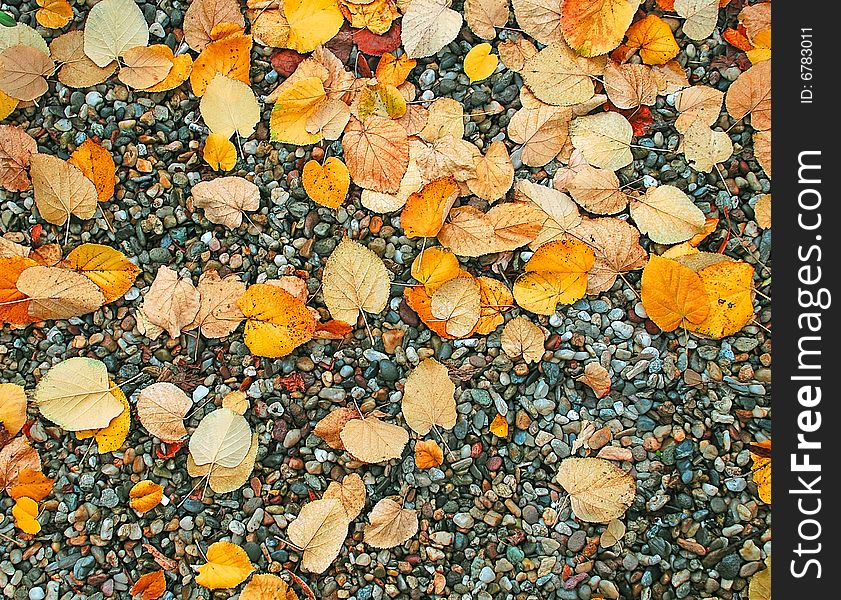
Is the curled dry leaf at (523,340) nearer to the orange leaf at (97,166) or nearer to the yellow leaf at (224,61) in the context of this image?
the yellow leaf at (224,61)

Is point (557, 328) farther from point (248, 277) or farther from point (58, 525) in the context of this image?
point (58, 525)

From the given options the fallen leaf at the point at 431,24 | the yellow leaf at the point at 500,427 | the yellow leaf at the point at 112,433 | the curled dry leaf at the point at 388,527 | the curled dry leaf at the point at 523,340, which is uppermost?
the fallen leaf at the point at 431,24

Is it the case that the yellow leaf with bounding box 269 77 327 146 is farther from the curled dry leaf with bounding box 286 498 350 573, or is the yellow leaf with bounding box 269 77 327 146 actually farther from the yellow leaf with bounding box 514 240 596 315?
the curled dry leaf with bounding box 286 498 350 573

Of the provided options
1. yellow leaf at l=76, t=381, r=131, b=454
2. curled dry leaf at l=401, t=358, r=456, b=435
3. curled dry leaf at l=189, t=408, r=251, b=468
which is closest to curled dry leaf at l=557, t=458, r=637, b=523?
curled dry leaf at l=401, t=358, r=456, b=435

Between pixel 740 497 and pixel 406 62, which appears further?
pixel 406 62

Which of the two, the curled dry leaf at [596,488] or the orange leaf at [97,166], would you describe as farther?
the orange leaf at [97,166]

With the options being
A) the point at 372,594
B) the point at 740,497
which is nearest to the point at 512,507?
the point at 372,594

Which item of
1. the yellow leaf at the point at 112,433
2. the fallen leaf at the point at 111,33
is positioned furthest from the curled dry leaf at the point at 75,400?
the fallen leaf at the point at 111,33
